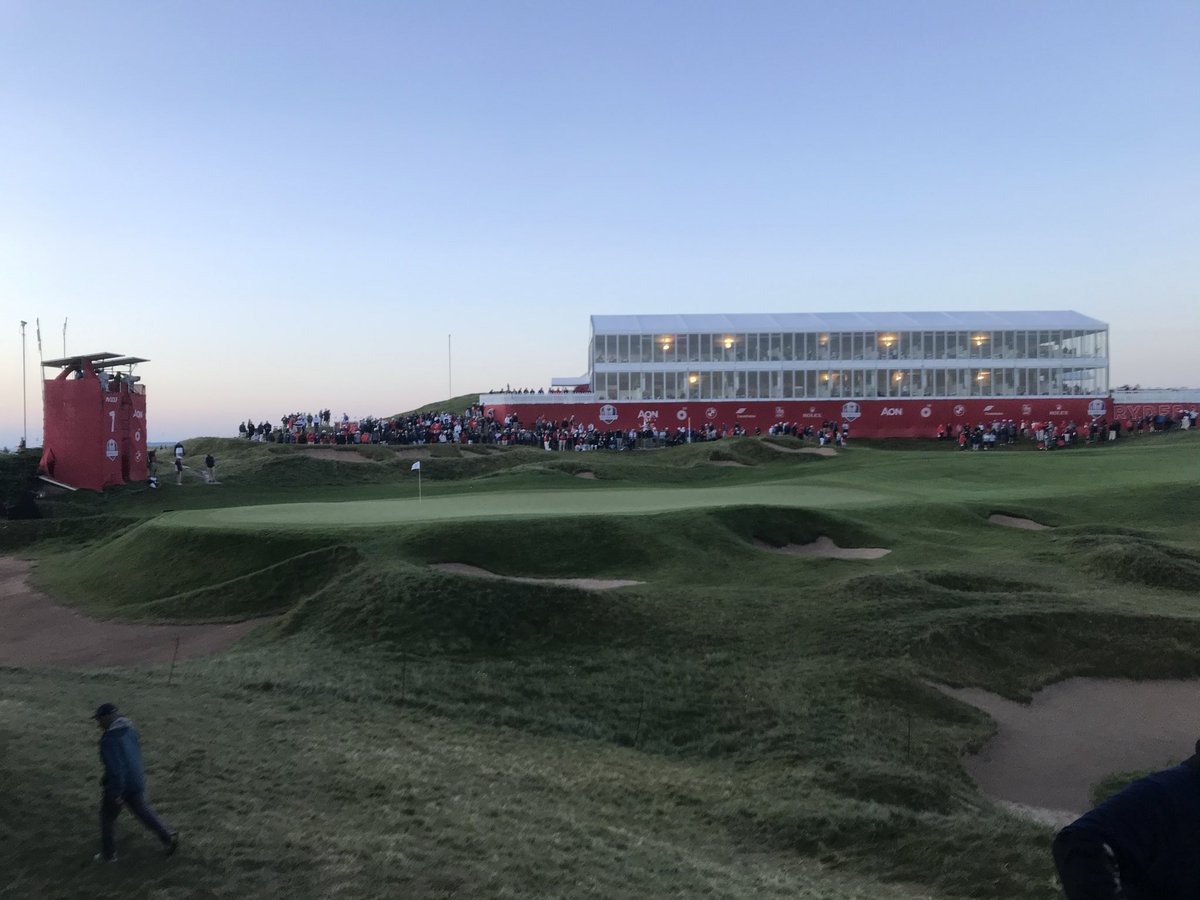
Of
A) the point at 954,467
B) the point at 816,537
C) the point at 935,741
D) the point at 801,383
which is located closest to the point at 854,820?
the point at 935,741

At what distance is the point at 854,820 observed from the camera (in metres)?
10.8

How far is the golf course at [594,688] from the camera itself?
8.84 metres

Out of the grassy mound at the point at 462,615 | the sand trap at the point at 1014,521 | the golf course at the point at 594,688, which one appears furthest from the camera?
the sand trap at the point at 1014,521

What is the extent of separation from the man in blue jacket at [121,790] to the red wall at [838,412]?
63.9m

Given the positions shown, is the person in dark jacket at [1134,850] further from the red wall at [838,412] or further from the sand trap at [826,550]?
the red wall at [838,412]

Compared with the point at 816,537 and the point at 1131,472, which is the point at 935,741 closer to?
the point at 816,537

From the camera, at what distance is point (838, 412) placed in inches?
2923

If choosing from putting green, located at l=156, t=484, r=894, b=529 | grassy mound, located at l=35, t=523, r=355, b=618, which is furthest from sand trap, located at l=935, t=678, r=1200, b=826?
grassy mound, located at l=35, t=523, r=355, b=618

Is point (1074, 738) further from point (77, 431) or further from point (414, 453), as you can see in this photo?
point (414, 453)

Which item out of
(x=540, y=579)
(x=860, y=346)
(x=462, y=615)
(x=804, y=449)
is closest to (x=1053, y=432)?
(x=860, y=346)

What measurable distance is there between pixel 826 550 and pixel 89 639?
1959cm

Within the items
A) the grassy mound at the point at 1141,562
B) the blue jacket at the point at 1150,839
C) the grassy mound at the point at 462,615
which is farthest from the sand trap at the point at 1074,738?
the blue jacket at the point at 1150,839

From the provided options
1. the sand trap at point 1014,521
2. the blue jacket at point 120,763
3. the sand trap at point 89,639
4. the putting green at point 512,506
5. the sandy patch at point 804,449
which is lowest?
the sand trap at point 89,639

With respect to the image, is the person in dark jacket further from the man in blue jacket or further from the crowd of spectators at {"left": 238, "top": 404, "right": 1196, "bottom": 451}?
the crowd of spectators at {"left": 238, "top": 404, "right": 1196, "bottom": 451}
